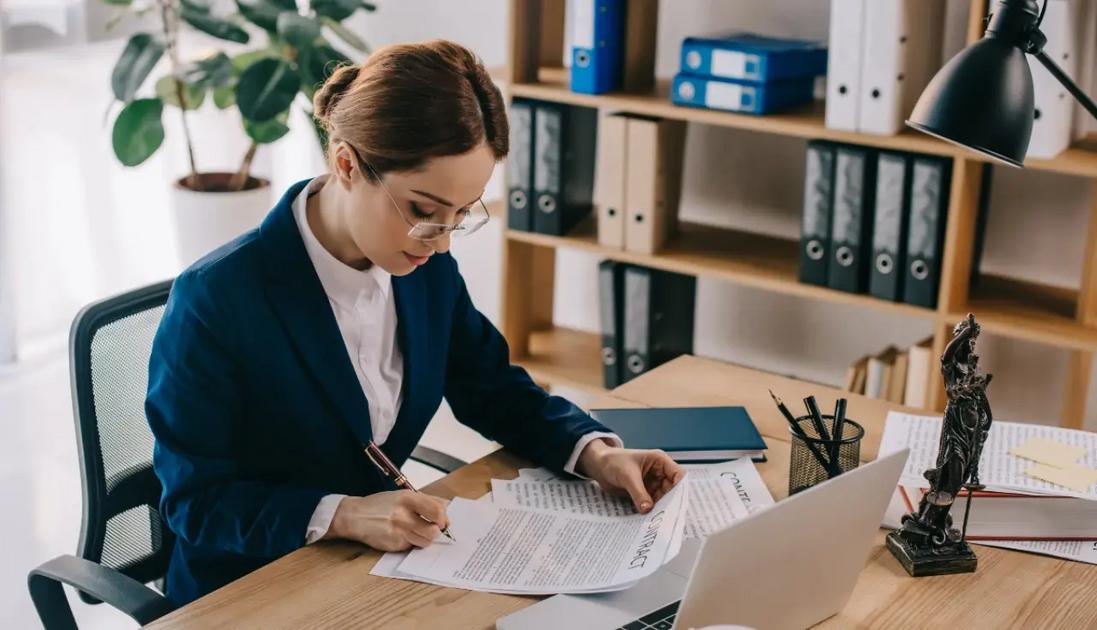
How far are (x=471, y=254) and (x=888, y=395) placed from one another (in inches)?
51.7

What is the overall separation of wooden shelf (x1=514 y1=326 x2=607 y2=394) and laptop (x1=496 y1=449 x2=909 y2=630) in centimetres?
169

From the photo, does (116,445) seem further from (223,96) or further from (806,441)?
(223,96)

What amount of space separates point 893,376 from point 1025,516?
131cm

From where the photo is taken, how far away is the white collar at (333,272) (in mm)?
1616

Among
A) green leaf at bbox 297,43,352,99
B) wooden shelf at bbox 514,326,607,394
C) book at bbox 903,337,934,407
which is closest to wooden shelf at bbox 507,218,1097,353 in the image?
book at bbox 903,337,934,407

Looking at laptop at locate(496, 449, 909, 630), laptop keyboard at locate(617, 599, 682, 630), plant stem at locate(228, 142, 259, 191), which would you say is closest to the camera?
laptop at locate(496, 449, 909, 630)

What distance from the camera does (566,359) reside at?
3.26 m

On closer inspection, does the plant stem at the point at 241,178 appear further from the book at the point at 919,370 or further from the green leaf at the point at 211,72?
the book at the point at 919,370

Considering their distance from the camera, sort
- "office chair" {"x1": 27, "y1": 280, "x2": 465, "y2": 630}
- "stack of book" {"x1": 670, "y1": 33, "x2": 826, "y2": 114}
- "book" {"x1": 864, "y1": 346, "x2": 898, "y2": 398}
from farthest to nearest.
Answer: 1. "book" {"x1": 864, "y1": 346, "x2": 898, "y2": 398}
2. "stack of book" {"x1": 670, "y1": 33, "x2": 826, "y2": 114}
3. "office chair" {"x1": 27, "y1": 280, "x2": 465, "y2": 630}

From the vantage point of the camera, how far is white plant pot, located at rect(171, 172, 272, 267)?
3.51 metres

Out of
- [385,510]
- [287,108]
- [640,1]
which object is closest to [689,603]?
[385,510]

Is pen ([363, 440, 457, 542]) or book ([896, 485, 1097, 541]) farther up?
pen ([363, 440, 457, 542])

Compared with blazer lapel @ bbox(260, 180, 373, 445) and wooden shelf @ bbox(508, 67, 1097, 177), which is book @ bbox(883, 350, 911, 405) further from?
blazer lapel @ bbox(260, 180, 373, 445)

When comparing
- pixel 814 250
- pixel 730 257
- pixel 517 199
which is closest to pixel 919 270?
pixel 814 250
